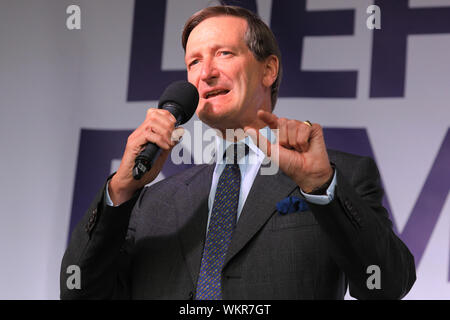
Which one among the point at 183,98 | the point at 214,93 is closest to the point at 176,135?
the point at 183,98

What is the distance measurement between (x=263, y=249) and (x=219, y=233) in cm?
12

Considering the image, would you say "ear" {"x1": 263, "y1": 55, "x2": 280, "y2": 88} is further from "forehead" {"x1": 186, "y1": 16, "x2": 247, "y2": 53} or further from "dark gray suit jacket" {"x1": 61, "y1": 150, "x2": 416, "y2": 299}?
"dark gray suit jacket" {"x1": 61, "y1": 150, "x2": 416, "y2": 299}

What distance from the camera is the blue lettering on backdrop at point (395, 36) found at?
2.36 metres

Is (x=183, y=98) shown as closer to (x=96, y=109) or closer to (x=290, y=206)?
(x=290, y=206)

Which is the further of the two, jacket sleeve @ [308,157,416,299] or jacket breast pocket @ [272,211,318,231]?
jacket breast pocket @ [272,211,318,231]

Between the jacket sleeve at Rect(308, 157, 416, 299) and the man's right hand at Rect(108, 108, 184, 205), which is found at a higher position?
the man's right hand at Rect(108, 108, 184, 205)

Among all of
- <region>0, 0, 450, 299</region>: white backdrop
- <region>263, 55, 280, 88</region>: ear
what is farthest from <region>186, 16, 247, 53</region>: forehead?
<region>0, 0, 450, 299</region>: white backdrop

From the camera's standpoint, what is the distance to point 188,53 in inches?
63.8

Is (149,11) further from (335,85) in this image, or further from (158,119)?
(158,119)

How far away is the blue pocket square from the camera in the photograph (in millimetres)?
1376

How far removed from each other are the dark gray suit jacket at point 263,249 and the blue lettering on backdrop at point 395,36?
965 millimetres

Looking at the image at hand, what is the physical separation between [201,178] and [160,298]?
0.37 meters

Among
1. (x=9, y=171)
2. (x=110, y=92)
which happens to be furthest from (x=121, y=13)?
(x=9, y=171)

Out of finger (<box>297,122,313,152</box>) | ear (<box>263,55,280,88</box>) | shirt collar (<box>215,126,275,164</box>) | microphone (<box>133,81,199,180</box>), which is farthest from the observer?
ear (<box>263,55,280,88</box>)
